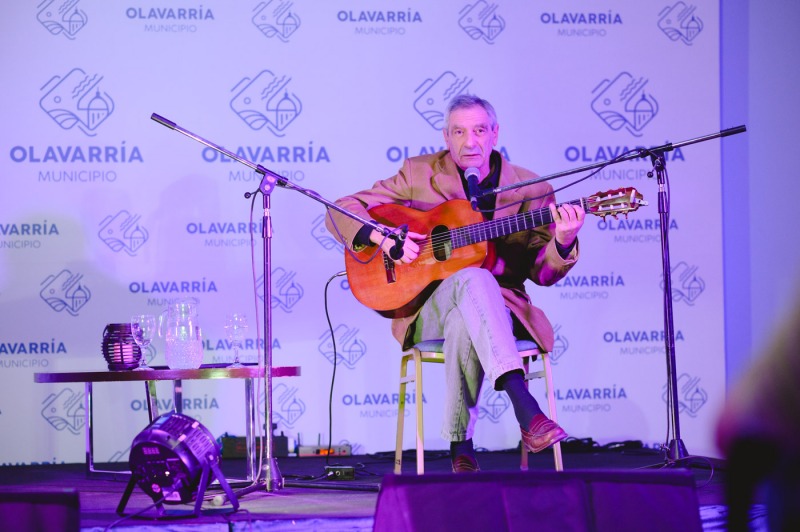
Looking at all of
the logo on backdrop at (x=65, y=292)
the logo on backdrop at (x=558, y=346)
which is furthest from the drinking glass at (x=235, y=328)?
the logo on backdrop at (x=558, y=346)

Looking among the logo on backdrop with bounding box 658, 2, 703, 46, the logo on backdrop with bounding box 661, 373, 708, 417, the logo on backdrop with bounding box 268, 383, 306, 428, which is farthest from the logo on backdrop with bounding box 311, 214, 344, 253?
the logo on backdrop with bounding box 658, 2, 703, 46

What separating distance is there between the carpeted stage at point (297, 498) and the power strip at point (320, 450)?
40 centimetres

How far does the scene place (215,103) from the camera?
184 inches

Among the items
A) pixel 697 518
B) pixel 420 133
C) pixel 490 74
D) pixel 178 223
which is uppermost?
pixel 490 74

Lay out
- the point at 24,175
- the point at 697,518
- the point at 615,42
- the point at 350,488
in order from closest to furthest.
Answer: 1. the point at 697,518
2. the point at 350,488
3. the point at 24,175
4. the point at 615,42

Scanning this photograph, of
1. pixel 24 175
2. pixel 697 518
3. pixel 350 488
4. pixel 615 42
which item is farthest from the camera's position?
pixel 615 42

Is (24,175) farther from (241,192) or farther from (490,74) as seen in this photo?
(490,74)

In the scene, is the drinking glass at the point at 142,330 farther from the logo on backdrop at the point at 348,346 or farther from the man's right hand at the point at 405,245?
the logo on backdrop at the point at 348,346

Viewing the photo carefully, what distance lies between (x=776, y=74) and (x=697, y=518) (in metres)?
3.71

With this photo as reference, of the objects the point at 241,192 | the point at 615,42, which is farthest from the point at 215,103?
the point at 615,42

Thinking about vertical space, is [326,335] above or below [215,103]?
below

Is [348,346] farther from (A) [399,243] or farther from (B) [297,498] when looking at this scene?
(B) [297,498]

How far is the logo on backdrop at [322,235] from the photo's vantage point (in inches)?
183

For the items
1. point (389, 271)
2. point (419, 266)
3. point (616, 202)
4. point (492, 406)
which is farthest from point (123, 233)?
point (616, 202)
